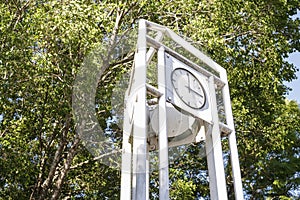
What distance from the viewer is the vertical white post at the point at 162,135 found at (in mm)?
1697

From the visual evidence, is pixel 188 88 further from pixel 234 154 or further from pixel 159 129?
pixel 234 154

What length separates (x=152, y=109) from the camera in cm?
195

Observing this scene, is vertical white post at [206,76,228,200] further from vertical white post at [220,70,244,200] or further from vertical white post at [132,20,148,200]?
vertical white post at [132,20,148,200]

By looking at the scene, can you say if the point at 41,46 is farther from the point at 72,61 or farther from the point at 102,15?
the point at 102,15

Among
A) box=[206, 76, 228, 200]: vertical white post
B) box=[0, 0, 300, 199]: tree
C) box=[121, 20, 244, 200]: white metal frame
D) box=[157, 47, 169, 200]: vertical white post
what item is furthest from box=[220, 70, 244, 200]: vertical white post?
box=[0, 0, 300, 199]: tree

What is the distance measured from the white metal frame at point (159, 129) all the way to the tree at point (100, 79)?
4.82 ft

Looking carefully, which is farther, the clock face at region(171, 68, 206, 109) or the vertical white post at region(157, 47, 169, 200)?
the clock face at region(171, 68, 206, 109)

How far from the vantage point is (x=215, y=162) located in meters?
1.98

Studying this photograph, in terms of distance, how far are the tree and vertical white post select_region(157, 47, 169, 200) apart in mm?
1597

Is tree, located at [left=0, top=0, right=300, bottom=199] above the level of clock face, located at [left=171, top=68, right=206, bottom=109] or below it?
above

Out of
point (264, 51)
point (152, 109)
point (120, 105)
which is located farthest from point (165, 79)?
point (264, 51)

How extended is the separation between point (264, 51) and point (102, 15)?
2.50 meters

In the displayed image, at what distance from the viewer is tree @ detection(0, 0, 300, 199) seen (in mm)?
4250

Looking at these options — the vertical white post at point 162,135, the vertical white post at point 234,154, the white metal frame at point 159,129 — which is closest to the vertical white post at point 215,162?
the white metal frame at point 159,129
